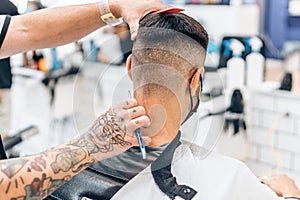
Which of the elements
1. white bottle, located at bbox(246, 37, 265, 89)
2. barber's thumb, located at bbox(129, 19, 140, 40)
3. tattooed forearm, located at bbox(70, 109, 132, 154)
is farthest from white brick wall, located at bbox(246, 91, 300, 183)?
tattooed forearm, located at bbox(70, 109, 132, 154)

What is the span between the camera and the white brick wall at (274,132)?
1865 mm

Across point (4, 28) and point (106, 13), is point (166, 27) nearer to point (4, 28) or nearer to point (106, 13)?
point (106, 13)

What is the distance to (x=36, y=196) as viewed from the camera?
73 cm

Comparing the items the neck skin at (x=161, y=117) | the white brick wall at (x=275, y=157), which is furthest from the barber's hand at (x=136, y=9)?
the white brick wall at (x=275, y=157)

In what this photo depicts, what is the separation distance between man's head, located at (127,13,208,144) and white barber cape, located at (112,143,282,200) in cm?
13

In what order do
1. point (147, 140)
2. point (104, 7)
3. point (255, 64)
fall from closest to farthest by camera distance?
point (147, 140) < point (104, 7) < point (255, 64)

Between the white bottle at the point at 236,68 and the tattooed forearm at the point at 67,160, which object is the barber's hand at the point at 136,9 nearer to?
the tattooed forearm at the point at 67,160

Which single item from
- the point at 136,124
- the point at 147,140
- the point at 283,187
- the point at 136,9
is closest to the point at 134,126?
the point at 136,124

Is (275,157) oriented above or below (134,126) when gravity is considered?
below

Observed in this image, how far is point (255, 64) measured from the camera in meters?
2.06

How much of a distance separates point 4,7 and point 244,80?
4.08ft

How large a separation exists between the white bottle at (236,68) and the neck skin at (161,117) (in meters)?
1.15

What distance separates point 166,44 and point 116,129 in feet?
0.86

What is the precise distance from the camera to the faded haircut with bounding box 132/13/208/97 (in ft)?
2.95
